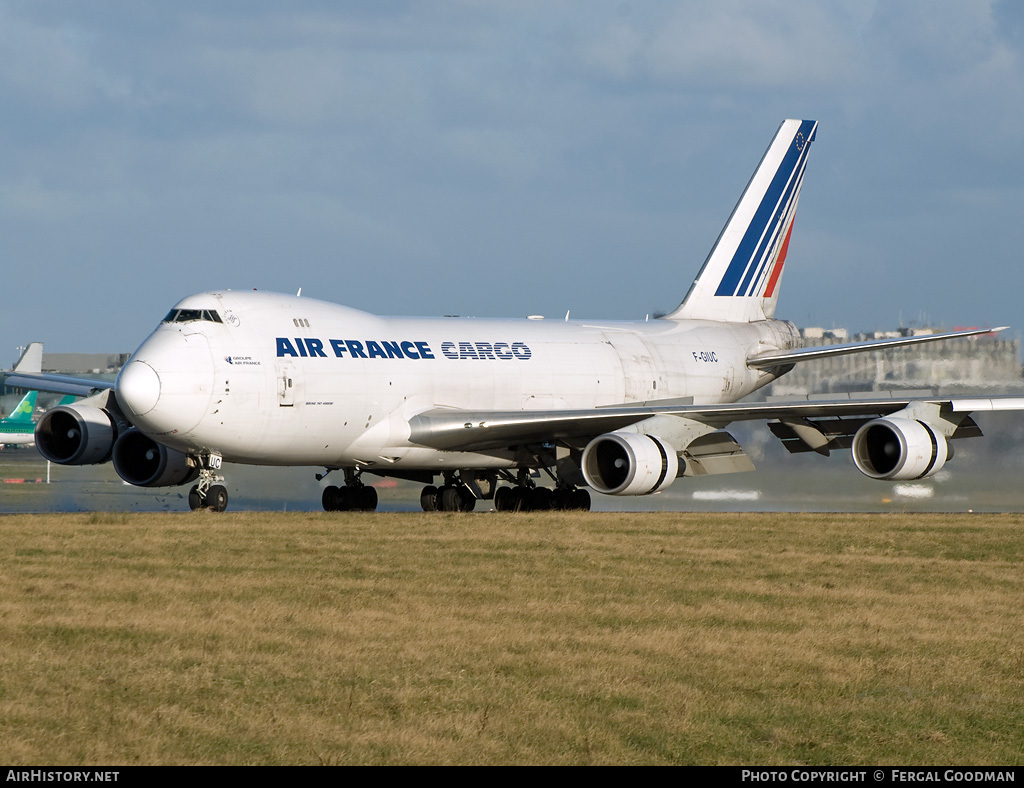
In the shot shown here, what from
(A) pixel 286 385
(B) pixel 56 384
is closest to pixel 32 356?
(B) pixel 56 384

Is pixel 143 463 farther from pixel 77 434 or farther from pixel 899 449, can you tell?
pixel 899 449

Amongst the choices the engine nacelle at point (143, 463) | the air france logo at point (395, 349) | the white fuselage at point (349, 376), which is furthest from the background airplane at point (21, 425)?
the air france logo at point (395, 349)

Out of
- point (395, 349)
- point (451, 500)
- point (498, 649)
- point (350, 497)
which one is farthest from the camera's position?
point (451, 500)

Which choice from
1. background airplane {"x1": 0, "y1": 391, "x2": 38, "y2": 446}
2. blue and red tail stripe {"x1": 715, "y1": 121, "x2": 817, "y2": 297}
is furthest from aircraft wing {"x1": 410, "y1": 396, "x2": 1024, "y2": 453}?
background airplane {"x1": 0, "y1": 391, "x2": 38, "y2": 446}

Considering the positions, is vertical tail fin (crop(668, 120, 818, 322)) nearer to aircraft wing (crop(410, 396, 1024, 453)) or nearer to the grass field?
aircraft wing (crop(410, 396, 1024, 453))

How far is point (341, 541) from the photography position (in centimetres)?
1820

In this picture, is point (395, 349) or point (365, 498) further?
point (365, 498)

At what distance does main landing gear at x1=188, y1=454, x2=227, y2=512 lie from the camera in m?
22.4

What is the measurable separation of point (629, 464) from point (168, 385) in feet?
24.0

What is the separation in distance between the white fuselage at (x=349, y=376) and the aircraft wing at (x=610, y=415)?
0.38m

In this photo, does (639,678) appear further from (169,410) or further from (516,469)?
(516,469)

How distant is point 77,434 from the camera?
26.0 m

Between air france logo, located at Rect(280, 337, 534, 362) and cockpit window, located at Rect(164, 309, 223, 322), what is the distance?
3.53ft
